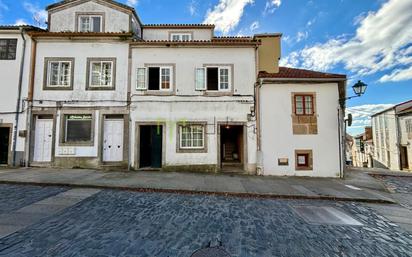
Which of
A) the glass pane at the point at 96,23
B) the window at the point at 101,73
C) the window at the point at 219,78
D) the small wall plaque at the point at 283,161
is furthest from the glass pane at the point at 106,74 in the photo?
the small wall plaque at the point at 283,161

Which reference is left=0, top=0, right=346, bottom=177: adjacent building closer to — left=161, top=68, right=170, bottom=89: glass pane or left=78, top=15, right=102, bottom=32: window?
left=161, top=68, right=170, bottom=89: glass pane

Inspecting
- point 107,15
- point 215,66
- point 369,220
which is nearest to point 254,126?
point 215,66

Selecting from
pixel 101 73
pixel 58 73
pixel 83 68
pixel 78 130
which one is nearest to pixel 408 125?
pixel 101 73

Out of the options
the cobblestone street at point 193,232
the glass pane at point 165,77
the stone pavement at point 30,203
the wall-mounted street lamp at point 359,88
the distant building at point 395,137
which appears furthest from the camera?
the distant building at point 395,137

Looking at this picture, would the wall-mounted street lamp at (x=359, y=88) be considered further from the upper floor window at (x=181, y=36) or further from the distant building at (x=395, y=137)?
the distant building at (x=395, y=137)

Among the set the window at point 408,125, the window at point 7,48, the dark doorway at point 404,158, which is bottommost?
the dark doorway at point 404,158

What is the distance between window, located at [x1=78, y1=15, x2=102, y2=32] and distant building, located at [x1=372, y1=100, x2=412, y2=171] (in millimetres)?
31257

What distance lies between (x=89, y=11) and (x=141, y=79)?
5.55m

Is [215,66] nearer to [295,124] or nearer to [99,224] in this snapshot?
[295,124]

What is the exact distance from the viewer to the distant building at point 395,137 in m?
22.9

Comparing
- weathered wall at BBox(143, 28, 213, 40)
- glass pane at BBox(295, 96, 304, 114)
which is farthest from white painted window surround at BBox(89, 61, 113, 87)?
glass pane at BBox(295, 96, 304, 114)

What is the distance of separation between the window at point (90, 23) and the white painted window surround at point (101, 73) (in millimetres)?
2452

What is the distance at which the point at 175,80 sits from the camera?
36.8 ft

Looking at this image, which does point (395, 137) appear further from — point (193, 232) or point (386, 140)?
point (193, 232)
